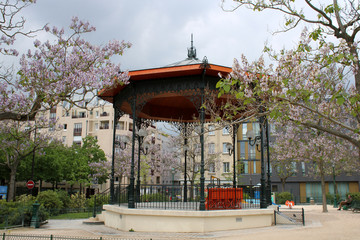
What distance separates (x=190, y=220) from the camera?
11.3 meters

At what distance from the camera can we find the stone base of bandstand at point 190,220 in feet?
37.0

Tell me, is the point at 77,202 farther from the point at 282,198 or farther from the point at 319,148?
the point at 282,198

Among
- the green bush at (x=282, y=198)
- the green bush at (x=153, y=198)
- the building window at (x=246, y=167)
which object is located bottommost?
the green bush at (x=282, y=198)

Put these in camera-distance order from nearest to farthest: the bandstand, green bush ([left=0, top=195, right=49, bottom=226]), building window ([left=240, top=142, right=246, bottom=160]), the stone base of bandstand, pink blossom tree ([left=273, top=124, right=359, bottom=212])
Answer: the stone base of bandstand
the bandstand
green bush ([left=0, top=195, right=49, bottom=226])
pink blossom tree ([left=273, top=124, right=359, bottom=212])
building window ([left=240, top=142, right=246, bottom=160])

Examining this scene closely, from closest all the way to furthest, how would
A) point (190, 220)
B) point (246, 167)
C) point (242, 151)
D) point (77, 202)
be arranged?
1. point (190, 220)
2. point (77, 202)
3. point (246, 167)
4. point (242, 151)

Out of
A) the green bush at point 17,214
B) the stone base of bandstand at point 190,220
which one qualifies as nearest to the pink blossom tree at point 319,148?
the stone base of bandstand at point 190,220

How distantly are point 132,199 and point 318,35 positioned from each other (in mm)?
8703

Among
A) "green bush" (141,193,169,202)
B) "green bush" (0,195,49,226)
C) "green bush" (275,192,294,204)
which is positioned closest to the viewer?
"green bush" (141,193,169,202)

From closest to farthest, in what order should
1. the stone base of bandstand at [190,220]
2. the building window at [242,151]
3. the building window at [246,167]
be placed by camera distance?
the stone base of bandstand at [190,220] → the building window at [246,167] → the building window at [242,151]

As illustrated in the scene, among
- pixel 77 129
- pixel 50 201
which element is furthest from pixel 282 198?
pixel 77 129

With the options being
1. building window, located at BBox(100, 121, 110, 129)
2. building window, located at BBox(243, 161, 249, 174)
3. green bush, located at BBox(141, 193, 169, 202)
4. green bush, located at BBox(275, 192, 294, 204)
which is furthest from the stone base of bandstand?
building window, located at BBox(100, 121, 110, 129)

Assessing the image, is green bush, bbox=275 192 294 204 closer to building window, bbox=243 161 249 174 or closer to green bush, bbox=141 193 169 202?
building window, bbox=243 161 249 174

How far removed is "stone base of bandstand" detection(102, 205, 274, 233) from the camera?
444 inches

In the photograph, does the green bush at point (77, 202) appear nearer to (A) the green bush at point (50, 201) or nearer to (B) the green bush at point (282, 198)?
(A) the green bush at point (50, 201)
